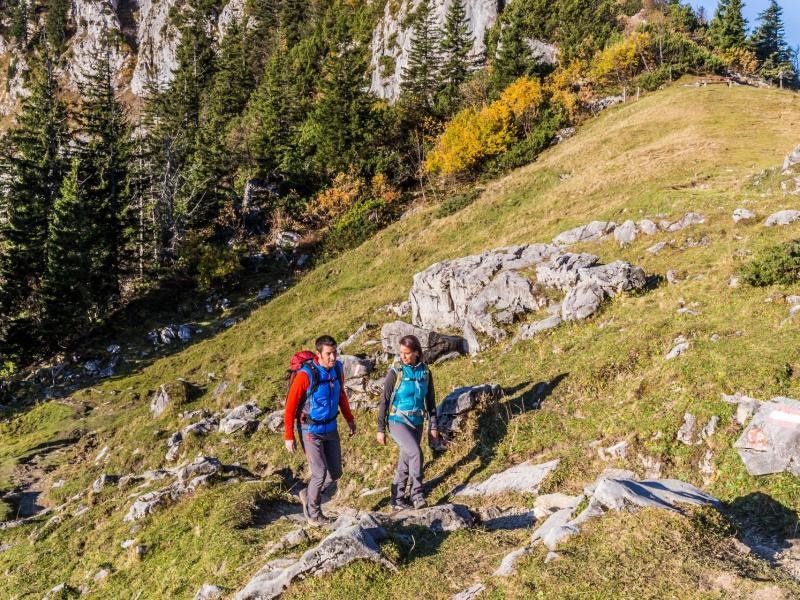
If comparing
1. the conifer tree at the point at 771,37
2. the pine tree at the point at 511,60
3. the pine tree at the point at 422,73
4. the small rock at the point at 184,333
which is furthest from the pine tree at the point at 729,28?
the small rock at the point at 184,333

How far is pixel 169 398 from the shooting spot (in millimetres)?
23859

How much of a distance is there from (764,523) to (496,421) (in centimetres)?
554

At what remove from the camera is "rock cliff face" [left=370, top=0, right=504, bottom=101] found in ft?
Result: 250

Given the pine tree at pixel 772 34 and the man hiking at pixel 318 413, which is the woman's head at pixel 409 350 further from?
the pine tree at pixel 772 34

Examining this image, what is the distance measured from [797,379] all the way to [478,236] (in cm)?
2556

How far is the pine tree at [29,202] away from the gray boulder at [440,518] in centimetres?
3892

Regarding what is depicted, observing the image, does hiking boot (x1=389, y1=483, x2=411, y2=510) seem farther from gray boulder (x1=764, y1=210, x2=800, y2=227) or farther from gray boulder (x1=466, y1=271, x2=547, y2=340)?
gray boulder (x1=764, y1=210, x2=800, y2=227)

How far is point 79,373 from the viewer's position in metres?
34.2

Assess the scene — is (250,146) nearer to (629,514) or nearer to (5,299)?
(5,299)

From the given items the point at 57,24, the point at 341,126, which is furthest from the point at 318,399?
the point at 57,24

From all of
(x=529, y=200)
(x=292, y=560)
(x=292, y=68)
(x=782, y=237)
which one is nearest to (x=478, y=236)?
(x=529, y=200)

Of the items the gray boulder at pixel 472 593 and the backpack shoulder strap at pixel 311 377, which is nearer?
the gray boulder at pixel 472 593

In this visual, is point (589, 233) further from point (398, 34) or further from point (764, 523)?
point (398, 34)

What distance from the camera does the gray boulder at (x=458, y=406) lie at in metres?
11.5
